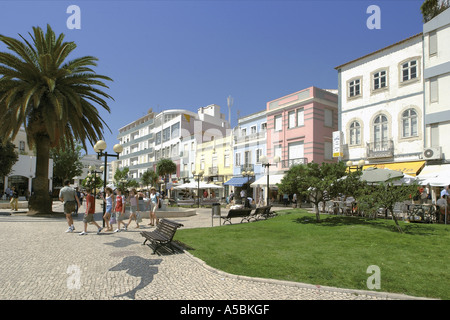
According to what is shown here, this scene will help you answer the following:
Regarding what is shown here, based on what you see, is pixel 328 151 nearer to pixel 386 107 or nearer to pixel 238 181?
pixel 386 107

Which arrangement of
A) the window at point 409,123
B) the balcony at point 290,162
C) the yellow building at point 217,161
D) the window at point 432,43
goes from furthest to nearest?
the yellow building at point 217,161 → the balcony at point 290,162 → the window at point 409,123 → the window at point 432,43

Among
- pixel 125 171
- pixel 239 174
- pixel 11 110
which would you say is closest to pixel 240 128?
pixel 239 174

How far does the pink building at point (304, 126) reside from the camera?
96.4 feet

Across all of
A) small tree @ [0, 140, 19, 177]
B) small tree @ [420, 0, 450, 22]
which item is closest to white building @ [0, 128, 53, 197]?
small tree @ [0, 140, 19, 177]

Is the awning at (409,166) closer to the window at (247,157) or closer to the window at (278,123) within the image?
the window at (278,123)

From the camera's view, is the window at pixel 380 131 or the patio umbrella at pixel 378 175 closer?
the patio umbrella at pixel 378 175

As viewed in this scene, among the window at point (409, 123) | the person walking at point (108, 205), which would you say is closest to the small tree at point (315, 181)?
the person walking at point (108, 205)

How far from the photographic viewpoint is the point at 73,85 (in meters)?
18.8

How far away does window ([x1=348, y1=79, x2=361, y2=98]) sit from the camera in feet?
83.3

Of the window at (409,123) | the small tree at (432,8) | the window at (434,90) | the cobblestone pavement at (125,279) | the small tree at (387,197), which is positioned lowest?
the cobblestone pavement at (125,279)

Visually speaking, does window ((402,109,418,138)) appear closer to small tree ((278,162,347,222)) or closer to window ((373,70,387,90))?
window ((373,70,387,90))

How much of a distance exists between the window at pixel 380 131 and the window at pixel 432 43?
515cm
